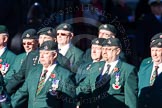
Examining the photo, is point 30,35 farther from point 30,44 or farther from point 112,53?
point 112,53

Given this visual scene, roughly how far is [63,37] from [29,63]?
0.81 metres

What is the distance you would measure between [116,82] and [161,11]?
402 cm

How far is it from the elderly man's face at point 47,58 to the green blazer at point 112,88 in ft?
2.50

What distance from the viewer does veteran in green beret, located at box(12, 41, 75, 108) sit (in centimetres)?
1599

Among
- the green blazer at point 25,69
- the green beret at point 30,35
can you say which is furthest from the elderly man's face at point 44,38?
the green beret at point 30,35

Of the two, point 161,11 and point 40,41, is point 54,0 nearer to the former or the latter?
point 161,11

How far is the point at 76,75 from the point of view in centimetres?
1678

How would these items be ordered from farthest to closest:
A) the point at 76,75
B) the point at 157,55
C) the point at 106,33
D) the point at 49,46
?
the point at 106,33 < the point at 157,55 < the point at 76,75 < the point at 49,46

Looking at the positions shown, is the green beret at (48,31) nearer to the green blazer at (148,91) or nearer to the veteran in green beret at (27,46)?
the veteran in green beret at (27,46)

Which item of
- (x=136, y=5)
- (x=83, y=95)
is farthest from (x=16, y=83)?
(x=136, y=5)

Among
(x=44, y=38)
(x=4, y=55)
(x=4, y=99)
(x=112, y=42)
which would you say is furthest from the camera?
(x=4, y=55)

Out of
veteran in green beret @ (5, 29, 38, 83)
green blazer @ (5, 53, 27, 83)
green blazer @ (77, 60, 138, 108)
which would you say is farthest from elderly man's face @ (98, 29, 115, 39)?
green blazer @ (5, 53, 27, 83)

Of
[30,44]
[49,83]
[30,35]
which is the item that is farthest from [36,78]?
[30,35]

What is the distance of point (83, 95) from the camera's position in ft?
54.7
